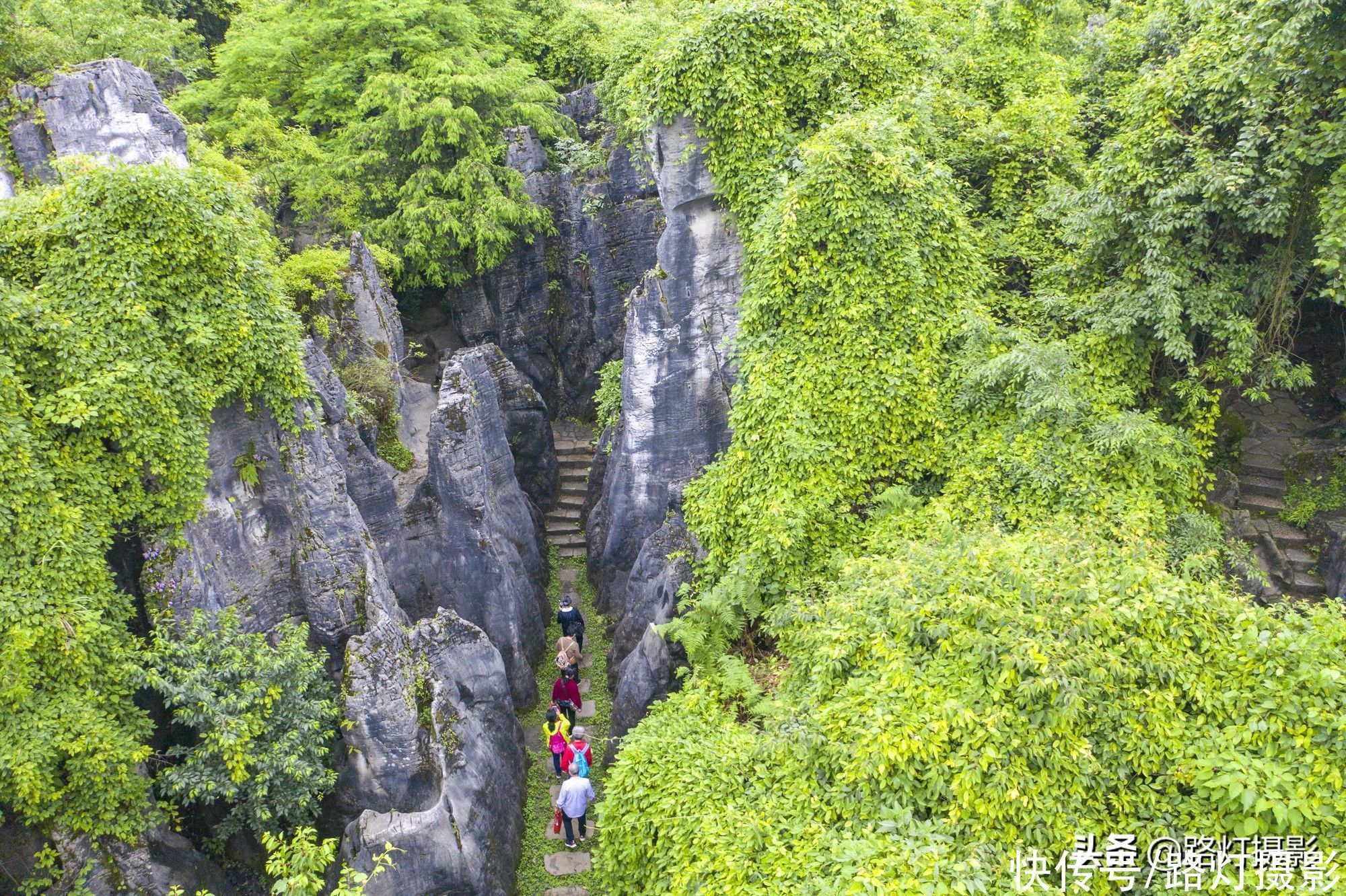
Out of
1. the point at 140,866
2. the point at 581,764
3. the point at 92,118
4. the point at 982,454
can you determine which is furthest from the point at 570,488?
the point at 140,866

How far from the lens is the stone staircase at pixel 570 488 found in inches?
810

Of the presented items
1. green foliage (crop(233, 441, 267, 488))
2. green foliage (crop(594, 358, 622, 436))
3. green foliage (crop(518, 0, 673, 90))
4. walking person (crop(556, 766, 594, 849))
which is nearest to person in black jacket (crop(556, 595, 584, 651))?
walking person (crop(556, 766, 594, 849))

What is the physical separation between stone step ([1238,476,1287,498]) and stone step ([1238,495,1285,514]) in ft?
0.22

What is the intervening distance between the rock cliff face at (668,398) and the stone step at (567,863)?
1.94 m

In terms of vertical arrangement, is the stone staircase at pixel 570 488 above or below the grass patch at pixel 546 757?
above

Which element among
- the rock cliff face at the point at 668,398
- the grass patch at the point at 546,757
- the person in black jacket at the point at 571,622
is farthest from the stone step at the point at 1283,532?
the person in black jacket at the point at 571,622

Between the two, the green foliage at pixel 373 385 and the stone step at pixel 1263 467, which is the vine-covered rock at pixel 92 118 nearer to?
the green foliage at pixel 373 385

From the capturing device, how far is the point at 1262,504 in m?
12.1

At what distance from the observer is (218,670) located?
9445mm

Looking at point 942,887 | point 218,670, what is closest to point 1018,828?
point 942,887

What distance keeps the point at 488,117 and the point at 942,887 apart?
20.6m

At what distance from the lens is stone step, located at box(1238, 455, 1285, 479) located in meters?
12.5

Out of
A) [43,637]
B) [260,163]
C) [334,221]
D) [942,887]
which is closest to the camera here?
[942,887]

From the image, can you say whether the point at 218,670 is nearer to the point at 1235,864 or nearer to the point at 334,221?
the point at 1235,864
